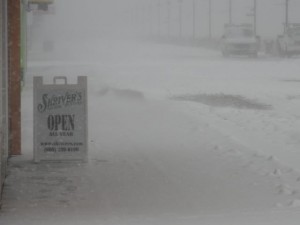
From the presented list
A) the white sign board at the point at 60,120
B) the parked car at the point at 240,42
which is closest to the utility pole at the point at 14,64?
the white sign board at the point at 60,120

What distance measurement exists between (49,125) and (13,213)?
2514 millimetres

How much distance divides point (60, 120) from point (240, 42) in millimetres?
35670

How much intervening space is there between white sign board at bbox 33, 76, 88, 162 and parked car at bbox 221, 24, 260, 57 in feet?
117

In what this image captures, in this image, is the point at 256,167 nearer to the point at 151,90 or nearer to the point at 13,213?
the point at 13,213

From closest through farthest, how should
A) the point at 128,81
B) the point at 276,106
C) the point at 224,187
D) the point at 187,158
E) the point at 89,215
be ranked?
the point at 89,215 < the point at 224,187 < the point at 187,158 < the point at 276,106 < the point at 128,81

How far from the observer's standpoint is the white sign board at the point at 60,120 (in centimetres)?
940

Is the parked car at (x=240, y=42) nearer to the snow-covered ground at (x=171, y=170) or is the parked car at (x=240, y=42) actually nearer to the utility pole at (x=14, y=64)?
the snow-covered ground at (x=171, y=170)

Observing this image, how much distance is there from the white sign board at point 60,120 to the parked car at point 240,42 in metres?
35.6

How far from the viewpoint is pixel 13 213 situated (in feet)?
23.0

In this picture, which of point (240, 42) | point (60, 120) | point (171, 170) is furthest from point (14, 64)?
point (240, 42)

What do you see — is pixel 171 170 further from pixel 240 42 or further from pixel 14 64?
pixel 240 42

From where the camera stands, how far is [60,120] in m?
9.42

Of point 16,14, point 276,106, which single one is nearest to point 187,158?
point 16,14

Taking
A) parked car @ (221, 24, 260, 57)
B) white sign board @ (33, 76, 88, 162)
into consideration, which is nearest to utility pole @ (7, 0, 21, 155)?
white sign board @ (33, 76, 88, 162)
